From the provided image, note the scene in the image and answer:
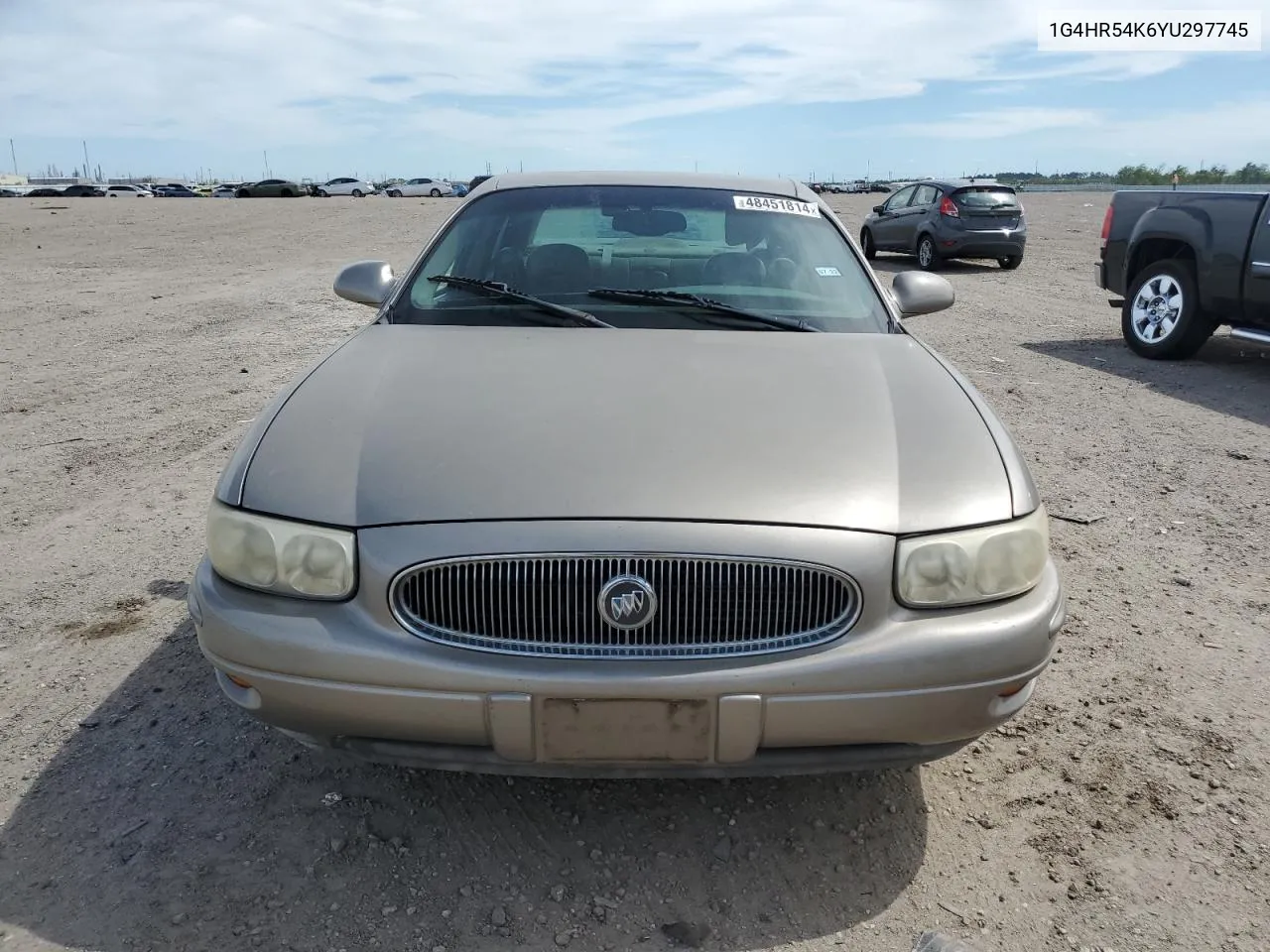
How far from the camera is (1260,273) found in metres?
7.45

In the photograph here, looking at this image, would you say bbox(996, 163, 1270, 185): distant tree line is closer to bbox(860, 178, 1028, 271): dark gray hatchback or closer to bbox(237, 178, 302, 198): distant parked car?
bbox(860, 178, 1028, 271): dark gray hatchback

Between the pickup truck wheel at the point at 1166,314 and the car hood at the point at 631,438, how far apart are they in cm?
639

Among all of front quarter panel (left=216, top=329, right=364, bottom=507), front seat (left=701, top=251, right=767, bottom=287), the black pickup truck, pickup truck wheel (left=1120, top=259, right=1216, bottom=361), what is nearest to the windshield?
front seat (left=701, top=251, right=767, bottom=287)

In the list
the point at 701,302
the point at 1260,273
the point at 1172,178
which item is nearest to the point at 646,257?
the point at 701,302

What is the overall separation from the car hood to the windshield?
322mm

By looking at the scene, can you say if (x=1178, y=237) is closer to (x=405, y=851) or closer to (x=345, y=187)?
(x=405, y=851)

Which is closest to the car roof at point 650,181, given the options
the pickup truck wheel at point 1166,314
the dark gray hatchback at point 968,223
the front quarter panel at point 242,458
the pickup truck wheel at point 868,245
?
the front quarter panel at point 242,458

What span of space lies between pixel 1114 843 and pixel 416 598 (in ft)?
5.97

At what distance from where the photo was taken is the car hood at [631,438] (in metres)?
2.21

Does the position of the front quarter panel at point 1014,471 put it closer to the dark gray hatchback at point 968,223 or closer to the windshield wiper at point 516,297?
the windshield wiper at point 516,297

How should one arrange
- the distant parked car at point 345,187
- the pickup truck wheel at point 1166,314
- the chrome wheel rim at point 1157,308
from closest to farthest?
the pickup truck wheel at point 1166,314 → the chrome wheel rim at point 1157,308 → the distant parked car at point 345,187

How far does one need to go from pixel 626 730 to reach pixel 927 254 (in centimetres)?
1567

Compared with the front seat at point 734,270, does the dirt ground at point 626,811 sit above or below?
below

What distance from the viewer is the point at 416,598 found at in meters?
2.16
